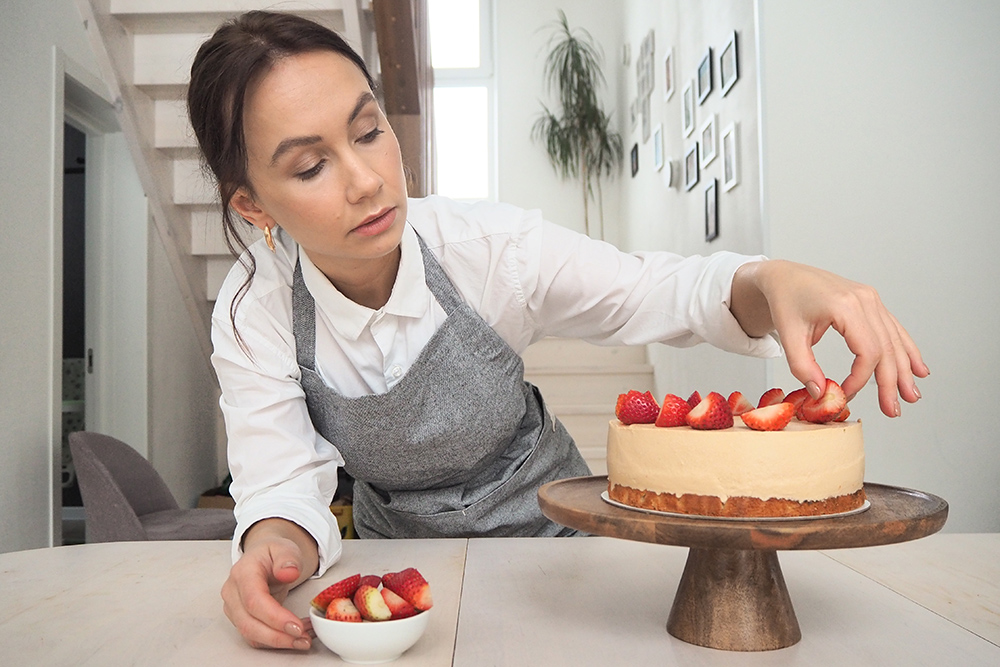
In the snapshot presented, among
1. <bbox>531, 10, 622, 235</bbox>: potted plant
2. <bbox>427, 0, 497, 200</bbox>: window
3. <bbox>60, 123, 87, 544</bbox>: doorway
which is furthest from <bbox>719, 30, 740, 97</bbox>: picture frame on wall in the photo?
<bbox>427, 0, 497, 200</bbox>: window

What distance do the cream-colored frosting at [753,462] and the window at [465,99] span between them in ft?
19.6

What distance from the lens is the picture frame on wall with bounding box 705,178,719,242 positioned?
3.31 meters

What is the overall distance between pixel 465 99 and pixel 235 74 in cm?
593

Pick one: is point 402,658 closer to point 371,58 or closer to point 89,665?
point 89,665

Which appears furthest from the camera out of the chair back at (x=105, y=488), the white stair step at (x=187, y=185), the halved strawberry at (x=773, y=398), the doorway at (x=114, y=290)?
the doorway at (x=114, y=290)

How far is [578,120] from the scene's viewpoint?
6.07m

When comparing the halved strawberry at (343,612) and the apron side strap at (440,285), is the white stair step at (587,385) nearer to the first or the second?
the apron side strap at (440,285)

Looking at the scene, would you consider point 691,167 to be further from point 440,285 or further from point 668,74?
point 440,285

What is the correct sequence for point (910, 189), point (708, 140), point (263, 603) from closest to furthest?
point (263, 603) < point (910, 189) < point (708, 140)

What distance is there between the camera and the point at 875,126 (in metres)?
2.45

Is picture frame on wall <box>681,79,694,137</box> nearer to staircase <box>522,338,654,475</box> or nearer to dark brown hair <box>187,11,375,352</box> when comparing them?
staircase <box>522,338,654,475</box>

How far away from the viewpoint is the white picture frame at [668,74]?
4.20 m

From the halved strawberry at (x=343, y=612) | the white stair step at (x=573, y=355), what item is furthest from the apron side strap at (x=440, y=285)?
the white stair step at (x=573, y=355)

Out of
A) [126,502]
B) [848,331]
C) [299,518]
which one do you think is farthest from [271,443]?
[126,502]
